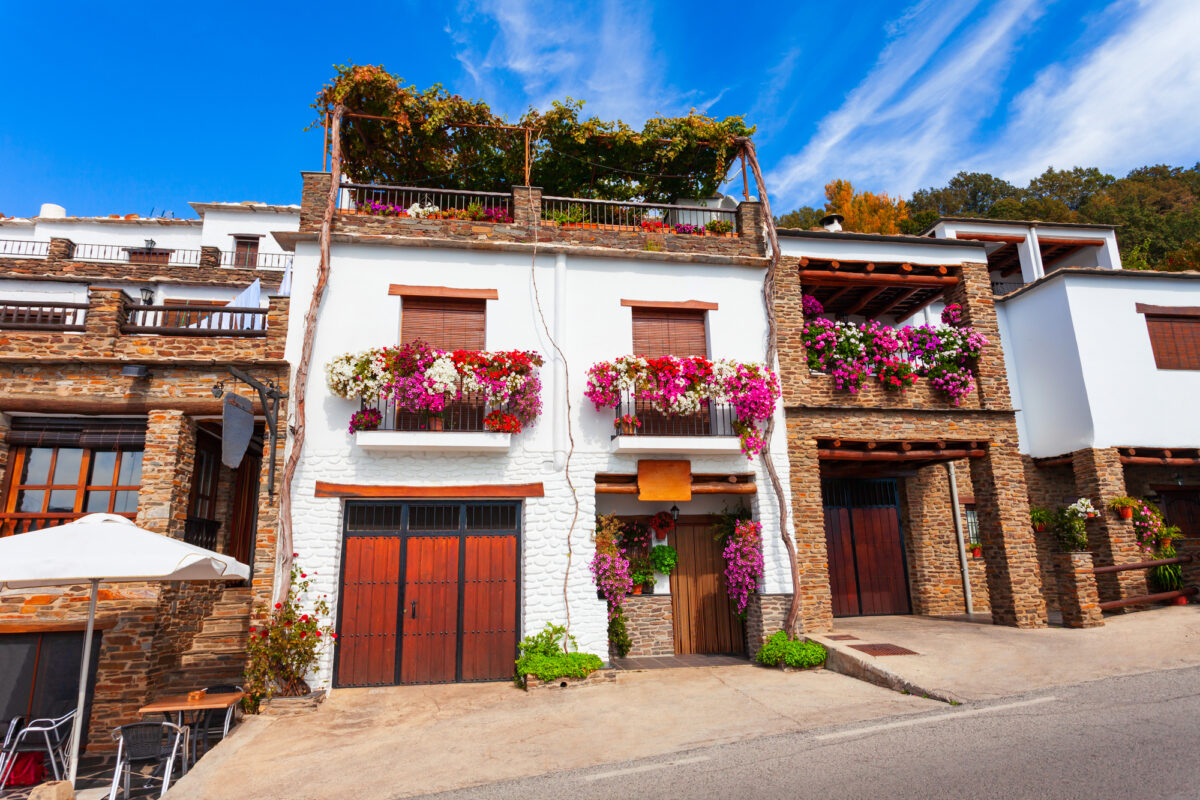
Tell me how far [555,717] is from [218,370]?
6932 mm

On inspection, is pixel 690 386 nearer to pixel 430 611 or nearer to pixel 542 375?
pixel 542 375

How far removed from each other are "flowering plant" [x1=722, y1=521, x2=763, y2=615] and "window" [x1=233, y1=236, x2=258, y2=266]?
18638mm

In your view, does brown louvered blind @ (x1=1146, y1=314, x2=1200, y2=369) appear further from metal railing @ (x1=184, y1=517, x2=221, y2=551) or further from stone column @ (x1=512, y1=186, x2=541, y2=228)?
metal railing @ (x1=184, y1=517, x2=221, y2=551)

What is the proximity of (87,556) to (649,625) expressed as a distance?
7969mm

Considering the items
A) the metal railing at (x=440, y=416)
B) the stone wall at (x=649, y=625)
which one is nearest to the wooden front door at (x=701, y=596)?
the stone wall at (x=649, y=625)

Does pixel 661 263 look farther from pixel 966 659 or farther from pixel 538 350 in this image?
pixel 966 659

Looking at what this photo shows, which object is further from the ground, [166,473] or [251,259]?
[251,259]

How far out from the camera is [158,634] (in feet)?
30.6

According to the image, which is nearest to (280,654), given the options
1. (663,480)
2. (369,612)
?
(369,612)

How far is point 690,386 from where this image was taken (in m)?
10.5

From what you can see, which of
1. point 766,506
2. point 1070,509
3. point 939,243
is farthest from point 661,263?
point 1070,509

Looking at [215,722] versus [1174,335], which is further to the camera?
[1174,335]

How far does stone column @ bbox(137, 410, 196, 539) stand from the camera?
376 inches

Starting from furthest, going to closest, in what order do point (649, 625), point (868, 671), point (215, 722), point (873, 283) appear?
point (873, 283) → point (649, 625) → point (868, 671) → point (215, 722)
